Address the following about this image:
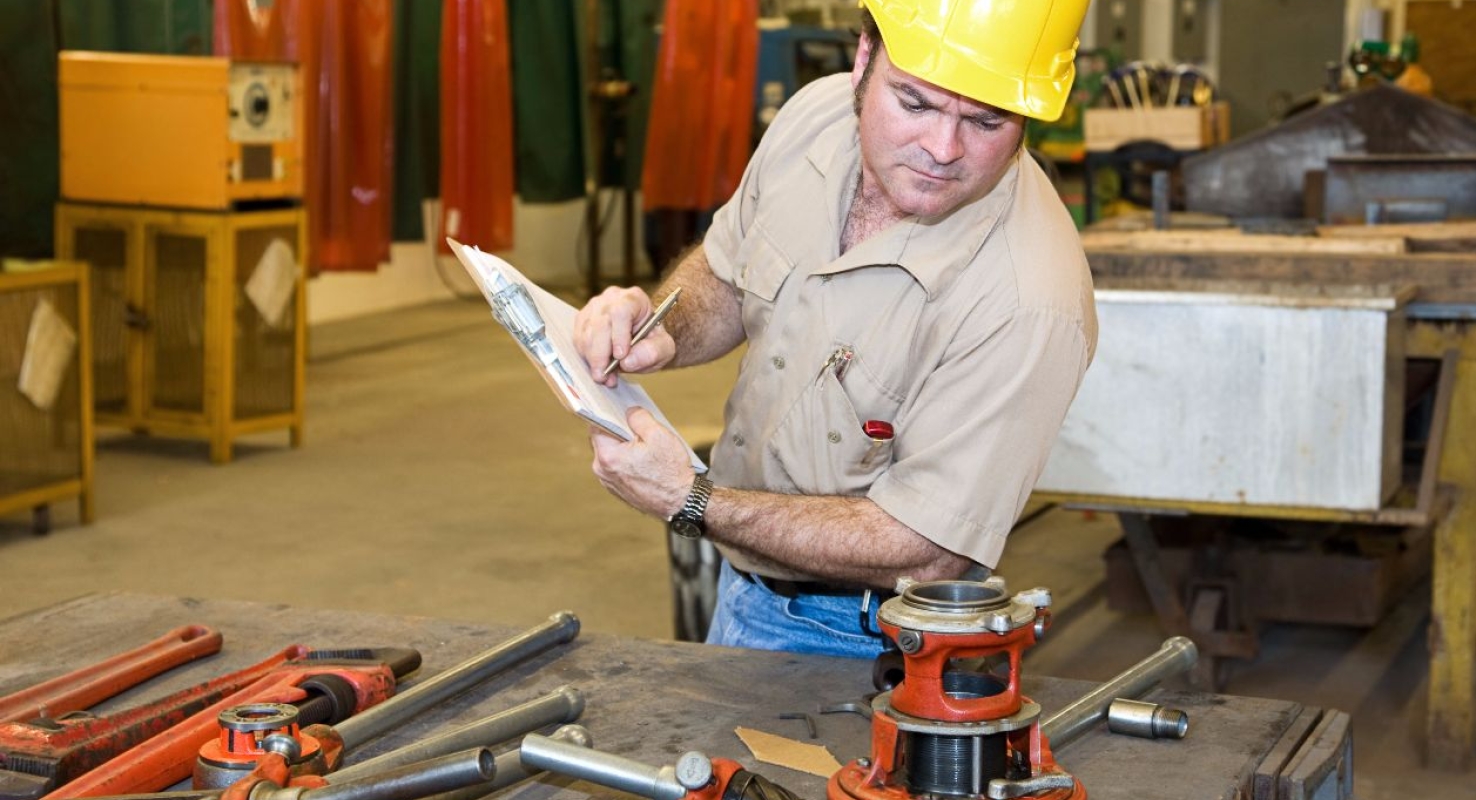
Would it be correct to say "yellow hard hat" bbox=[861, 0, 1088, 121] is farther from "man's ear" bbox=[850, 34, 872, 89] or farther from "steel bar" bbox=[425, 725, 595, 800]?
"steel bar" bbox=[425, 725, 595, 800]

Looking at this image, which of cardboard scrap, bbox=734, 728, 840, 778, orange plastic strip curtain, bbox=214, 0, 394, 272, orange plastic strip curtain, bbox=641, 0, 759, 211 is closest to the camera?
cardboard scrap, bbox=734, 728, 840, 778

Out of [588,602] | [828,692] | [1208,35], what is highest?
[1208,35]

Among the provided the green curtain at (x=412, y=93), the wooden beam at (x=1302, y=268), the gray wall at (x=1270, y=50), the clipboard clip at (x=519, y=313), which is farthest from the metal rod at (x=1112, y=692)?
the gray wall at (x=1270, y=50)

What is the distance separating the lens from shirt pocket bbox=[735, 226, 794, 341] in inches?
74.9

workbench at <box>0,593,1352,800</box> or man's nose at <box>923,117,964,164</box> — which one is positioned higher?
man's nose at <box>923,117,964,164</box>

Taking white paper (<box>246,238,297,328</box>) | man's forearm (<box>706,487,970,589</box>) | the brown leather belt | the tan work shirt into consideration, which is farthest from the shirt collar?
white paper (<box>246,238,297,328</box>)

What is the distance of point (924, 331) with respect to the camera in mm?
1773

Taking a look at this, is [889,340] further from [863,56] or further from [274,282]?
[274,282]

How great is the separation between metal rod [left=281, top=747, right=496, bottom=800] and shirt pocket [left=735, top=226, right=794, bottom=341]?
2.58ft

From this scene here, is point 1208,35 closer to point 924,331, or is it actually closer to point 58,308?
point 58,308

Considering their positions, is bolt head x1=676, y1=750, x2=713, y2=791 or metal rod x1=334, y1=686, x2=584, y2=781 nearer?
bolt head x1=676, y1=750, x2=713, y2=791

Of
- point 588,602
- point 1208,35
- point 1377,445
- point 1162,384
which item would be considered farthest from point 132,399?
point 1208,35

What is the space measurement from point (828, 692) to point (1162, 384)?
1464 millimetres

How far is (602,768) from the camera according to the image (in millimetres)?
1276
